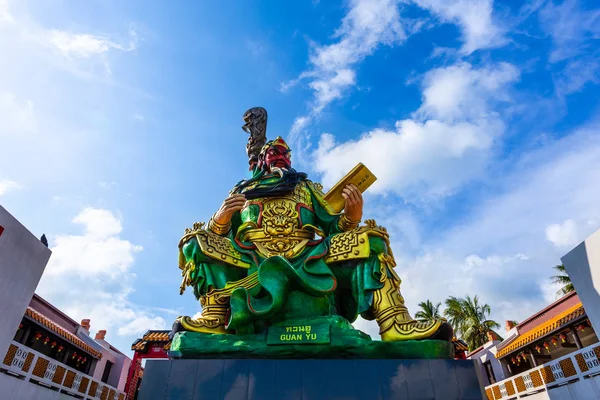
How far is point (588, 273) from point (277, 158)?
212 inches

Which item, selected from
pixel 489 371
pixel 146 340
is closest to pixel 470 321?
pixel 489 371

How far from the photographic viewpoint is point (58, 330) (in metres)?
12.6

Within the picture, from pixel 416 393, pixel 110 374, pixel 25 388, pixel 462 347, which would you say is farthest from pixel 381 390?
pixel 110 374

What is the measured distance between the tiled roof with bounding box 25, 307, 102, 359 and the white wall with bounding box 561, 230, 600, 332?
13.0 m

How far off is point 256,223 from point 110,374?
596 inches

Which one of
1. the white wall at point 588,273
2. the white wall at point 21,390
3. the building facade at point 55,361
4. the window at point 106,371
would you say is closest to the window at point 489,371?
the white wall at point 588,273

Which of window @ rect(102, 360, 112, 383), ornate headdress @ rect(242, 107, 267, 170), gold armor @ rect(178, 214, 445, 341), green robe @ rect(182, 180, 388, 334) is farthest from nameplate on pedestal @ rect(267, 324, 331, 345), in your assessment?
window @ rect(102, 360, 112, 383)

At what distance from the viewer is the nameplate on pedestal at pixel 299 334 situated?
4.03 m

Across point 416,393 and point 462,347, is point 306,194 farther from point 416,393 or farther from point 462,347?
point 462,347

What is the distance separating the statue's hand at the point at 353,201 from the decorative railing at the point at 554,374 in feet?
18.6

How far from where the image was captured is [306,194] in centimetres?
621

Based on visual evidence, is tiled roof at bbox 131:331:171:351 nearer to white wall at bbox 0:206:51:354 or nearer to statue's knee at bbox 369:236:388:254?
white wall at bbox 0:206:51:354

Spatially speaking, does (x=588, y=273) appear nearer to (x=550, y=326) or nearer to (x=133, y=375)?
(x=550, y=326)

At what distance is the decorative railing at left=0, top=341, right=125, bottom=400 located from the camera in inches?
348
